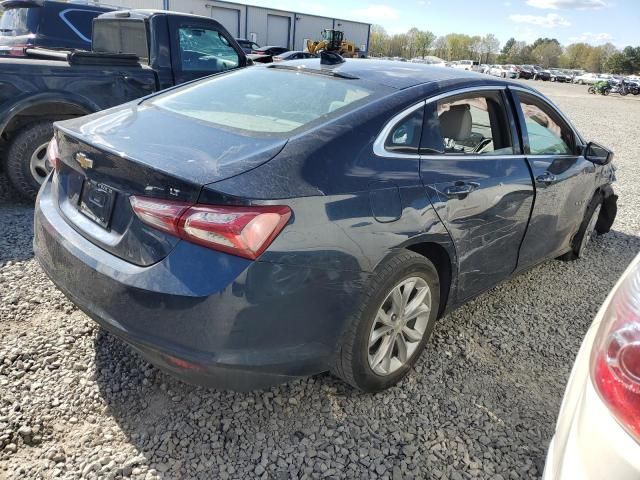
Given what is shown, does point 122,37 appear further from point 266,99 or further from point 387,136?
point 387,136

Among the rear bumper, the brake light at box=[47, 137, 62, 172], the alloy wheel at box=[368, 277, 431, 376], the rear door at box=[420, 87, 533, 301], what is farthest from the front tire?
the brake light at box=[47, 137, 62, 172]

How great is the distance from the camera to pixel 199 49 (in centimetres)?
588

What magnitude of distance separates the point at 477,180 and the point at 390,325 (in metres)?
0.96

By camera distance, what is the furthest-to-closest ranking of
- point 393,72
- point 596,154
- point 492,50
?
point 492,50
point 596,154
point 393,72

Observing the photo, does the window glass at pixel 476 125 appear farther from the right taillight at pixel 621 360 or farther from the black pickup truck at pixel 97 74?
the black pickup truck at pixel 97 74

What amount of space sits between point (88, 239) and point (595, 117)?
21.1m

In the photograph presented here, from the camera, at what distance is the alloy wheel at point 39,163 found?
4852 mm

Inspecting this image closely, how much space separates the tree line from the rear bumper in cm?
9640

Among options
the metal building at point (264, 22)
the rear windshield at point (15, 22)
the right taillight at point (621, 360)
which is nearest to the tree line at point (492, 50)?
the metal building at point (264, 22)

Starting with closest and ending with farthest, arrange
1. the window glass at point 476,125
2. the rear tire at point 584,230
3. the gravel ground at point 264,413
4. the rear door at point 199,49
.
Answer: the gravel ground at point 264,413, the window glass at point 476,125, the rear tire at point 584,230, the rear door at point 199,49

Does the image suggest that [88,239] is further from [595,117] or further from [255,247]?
[595,117]

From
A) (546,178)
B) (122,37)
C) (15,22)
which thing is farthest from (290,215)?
(15,22)

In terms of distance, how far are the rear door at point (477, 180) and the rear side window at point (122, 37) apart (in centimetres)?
405

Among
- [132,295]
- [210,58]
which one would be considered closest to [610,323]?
[132,295]
